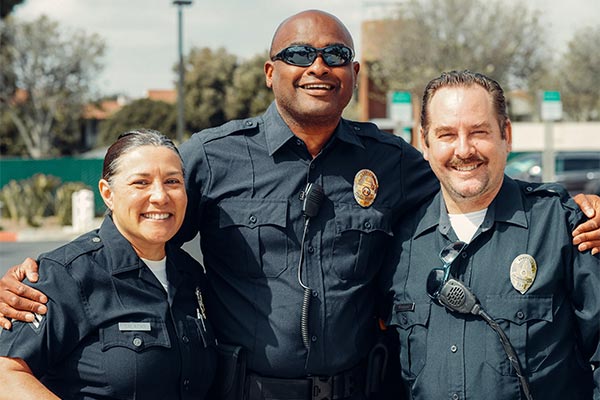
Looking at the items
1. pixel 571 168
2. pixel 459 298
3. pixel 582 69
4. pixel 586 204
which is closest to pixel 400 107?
Answer: pixel 586 204

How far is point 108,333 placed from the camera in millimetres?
2801

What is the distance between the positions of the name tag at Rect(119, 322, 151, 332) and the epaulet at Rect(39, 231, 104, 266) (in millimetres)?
296

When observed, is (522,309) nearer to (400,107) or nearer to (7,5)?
(400,107)

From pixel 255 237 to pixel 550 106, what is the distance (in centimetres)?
964

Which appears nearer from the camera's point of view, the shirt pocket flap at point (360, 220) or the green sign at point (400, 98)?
the shirt pocket flap at point (360, 220)

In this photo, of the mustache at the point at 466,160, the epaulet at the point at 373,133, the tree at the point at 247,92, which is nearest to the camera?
the mustache at the point at 466,160

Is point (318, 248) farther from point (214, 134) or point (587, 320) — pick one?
point (587, 320)

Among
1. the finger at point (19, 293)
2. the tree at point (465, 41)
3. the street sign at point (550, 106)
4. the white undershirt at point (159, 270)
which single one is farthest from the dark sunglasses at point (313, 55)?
the tree at point (465, 41)

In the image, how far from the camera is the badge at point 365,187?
350 centimetres

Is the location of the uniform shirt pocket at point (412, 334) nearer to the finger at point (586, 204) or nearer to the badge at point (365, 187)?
the badge at point (365, 187)

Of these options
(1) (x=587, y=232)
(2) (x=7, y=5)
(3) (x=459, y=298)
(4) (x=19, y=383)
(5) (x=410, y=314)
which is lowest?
(4) (x=19, y=383)

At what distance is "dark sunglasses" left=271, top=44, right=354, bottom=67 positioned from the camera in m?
3.42

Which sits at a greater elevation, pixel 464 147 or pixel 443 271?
pixel 464 147

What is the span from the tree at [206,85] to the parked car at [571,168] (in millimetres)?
24578
